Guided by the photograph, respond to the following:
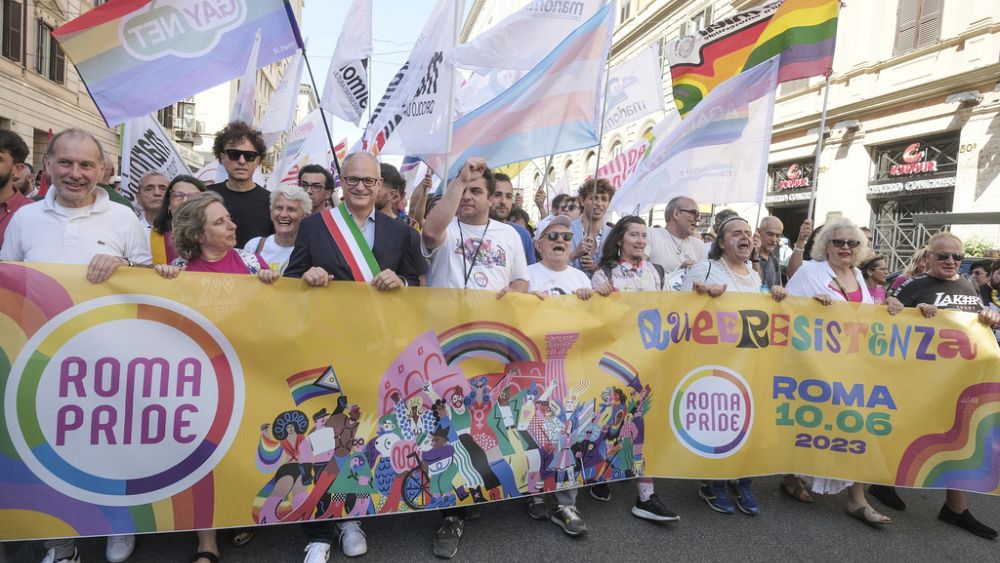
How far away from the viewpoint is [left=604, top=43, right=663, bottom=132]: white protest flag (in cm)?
877

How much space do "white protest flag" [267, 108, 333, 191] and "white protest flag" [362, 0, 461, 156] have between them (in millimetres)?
3006

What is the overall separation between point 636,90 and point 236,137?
6336 millimetres

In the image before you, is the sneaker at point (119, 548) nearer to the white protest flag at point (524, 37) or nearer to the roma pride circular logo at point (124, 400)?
the roma pride circular logo at point (124, 400)

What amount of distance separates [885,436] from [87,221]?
15.2 feet

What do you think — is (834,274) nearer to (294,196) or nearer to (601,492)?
(601,492)

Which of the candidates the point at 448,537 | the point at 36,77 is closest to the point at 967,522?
the point at 448,537

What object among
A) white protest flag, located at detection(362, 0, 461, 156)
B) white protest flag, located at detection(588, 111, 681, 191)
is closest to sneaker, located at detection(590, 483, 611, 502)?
white protest flag, located at detection(362, 0, 461, 156)

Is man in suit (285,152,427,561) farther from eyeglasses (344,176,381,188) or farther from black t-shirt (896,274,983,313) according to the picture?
black t-shirt (896,274,983,313)

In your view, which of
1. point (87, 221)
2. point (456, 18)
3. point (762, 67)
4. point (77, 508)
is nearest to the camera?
point (77, 508)

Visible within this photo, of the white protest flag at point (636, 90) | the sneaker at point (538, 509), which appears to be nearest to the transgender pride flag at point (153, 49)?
the sneaker at point (538, 509)

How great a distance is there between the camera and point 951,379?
12.2ft

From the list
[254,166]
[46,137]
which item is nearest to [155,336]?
[254,166]

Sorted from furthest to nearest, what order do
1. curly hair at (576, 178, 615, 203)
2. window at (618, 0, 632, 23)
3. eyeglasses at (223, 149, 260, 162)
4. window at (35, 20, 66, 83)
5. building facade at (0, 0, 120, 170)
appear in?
window at (618, 0, 632, 23), window at (35, 20, 66, 83), building facade at (0, 0, 120, 170), curly hair at (576, 178, 615, 203), eyeglasses at (223, 149, 260, 162)

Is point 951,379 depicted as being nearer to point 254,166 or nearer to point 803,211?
point 254,166
